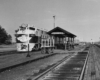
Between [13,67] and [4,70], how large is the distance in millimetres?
1368

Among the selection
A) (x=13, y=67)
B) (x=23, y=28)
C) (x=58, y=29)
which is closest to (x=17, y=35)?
(x=23, y=28)

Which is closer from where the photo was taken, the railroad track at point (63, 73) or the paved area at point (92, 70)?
the railroad track at point (63, 73)

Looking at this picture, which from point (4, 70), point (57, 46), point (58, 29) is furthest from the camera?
point (57, 46)

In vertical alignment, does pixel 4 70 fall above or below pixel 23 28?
below

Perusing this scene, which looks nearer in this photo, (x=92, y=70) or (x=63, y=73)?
(x=63, y=73)

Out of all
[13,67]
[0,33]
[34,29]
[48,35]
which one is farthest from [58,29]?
[0,33]

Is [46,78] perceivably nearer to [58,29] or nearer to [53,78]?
[53,78]

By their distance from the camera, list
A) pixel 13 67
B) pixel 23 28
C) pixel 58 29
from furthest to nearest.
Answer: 1. pixel 58 29
2. pixel 23 28
3. pixel 13 67

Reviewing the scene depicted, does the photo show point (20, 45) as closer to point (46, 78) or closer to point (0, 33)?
point (46, 78)

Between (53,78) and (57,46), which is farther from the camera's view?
(57,46)

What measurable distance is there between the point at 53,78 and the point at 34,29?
62.0 ft

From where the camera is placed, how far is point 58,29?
31.7 meters

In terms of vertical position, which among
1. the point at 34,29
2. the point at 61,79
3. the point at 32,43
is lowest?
the point at 61,79

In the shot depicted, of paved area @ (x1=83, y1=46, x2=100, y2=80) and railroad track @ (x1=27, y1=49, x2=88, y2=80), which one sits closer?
railroad track @ (x1=27, y1=49, x2=88, y2=80)
